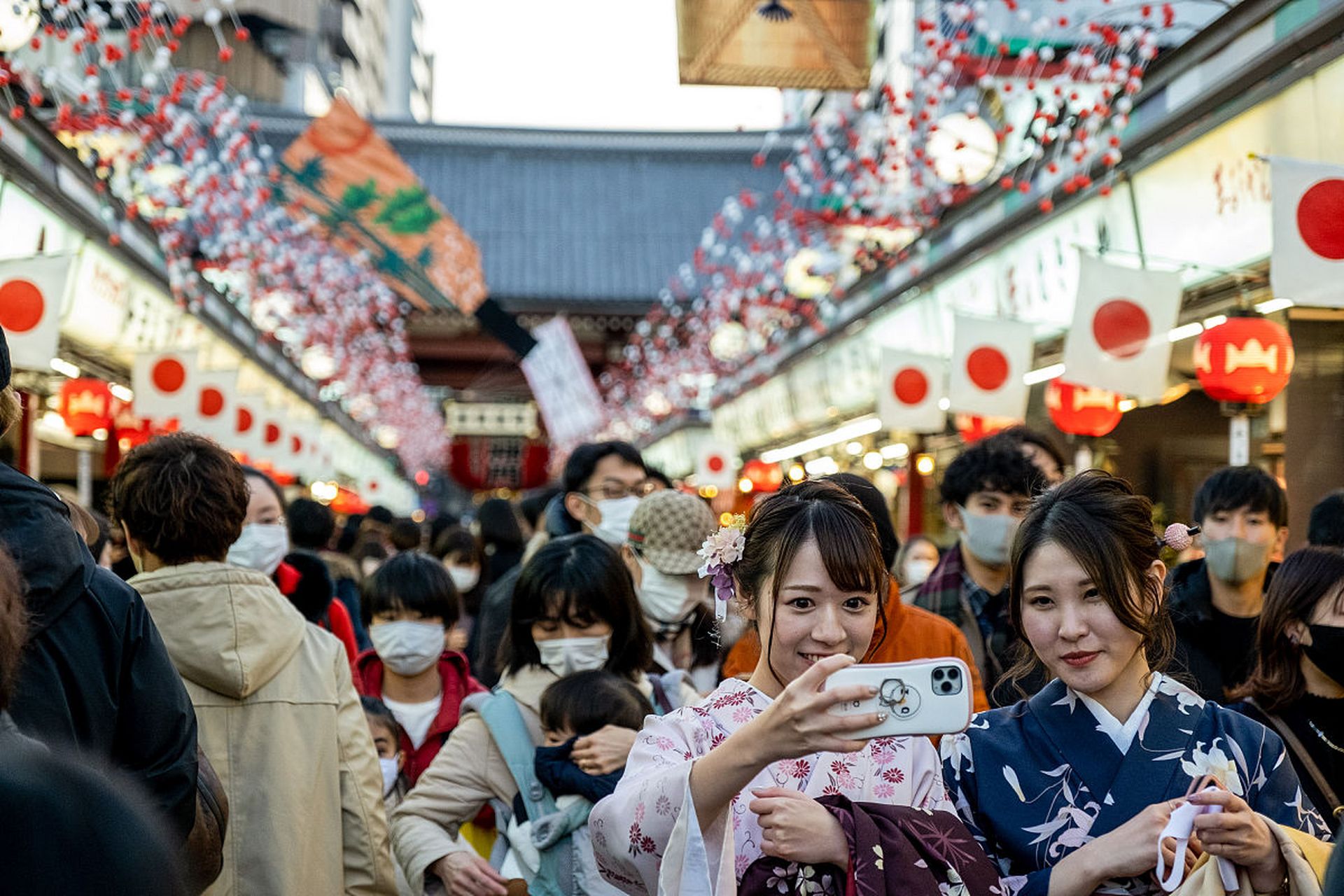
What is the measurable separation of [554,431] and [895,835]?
1300 centimetres

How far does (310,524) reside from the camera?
7750 mm

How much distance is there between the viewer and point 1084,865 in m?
2.49

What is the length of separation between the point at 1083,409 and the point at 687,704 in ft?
19.0

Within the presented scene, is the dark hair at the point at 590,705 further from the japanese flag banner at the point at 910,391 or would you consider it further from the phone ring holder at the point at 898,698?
the japanese flag banner at the point at 910,391

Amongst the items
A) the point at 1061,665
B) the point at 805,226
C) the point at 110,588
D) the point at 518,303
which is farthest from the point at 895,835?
the point at 518,303

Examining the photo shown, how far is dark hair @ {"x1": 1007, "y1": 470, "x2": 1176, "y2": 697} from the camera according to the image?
8.82 ft

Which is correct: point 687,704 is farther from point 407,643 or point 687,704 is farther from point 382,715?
Answer: point 407,643

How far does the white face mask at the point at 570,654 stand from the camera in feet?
13.1

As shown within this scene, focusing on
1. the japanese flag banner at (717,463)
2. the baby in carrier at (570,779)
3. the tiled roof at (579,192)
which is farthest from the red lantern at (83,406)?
the tiled roof at (579,192)

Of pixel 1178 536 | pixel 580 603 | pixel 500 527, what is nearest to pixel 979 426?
pixel 500 527

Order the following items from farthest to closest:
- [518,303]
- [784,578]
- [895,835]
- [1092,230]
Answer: [518,303], [1092,230], [784,578], [895,835]

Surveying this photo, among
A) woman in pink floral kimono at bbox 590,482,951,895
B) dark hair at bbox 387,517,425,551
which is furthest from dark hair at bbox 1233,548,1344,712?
dark hair at bbox 387,517,425,551

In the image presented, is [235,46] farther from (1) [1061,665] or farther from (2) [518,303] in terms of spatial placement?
(1) [1061,665]

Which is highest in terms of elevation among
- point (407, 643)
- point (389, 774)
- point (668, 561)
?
point (668, 561)
